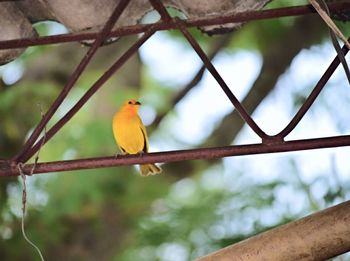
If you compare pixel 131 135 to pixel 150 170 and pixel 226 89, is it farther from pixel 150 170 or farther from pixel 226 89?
pixel 226 89

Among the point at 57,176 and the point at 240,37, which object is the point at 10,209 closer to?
the point at 57,176

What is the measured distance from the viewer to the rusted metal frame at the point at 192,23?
11.0 ft

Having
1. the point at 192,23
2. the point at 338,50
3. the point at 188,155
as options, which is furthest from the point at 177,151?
the point at 338,50

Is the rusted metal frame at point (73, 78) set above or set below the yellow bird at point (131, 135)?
below

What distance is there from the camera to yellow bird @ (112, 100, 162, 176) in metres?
5.05

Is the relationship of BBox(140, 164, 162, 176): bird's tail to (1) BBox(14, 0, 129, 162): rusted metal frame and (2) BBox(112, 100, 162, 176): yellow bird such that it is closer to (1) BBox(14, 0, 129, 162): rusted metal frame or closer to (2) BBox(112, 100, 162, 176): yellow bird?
(2) BBox(112, 100, 162, 176): yellow bird

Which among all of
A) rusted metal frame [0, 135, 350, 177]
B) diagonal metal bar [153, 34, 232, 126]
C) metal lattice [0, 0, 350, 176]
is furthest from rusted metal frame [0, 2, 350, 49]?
diagonal metal bar [153, 34, 232, 126]

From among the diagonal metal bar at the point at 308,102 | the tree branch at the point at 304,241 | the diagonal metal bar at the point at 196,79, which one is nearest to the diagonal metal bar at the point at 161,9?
the diagonal metal bar at the point at 308,102

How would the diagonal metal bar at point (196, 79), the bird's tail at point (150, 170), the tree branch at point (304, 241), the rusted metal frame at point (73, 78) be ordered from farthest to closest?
the diagonal metal bar at point (196, 79), the bird's tail at point (150, 170), the rusted metal frame at point (73, 78), the tree branch at point (304, 241)

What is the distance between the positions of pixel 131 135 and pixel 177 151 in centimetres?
186

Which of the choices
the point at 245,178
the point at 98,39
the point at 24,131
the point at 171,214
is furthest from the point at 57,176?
the point at 98,39

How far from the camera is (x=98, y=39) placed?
340cm

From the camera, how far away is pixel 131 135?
5.12 meters

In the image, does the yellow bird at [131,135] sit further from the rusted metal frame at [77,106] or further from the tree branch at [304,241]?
the tree branch at [304,241]
